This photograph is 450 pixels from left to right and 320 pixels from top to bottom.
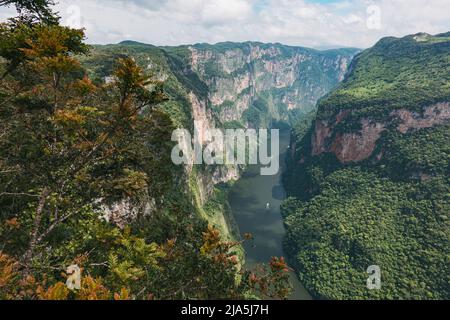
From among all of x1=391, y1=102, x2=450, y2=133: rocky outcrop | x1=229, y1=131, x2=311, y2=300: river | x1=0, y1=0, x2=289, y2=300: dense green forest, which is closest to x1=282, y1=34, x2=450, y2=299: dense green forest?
x1=391, y1=102, x2=450, y2=133: rocky outcrop

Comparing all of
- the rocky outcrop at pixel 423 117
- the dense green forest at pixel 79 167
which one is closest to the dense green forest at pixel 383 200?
the rocky outcrop at pixel 423 117

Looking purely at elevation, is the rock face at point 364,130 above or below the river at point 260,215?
above

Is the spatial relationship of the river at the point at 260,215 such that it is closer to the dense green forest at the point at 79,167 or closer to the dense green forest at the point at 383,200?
the dense green forest at the point at 383,200

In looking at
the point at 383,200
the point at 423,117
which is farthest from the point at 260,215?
the point at 423,117

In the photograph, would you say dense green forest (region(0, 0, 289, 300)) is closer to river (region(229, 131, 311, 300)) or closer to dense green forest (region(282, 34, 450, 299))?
river (region(229, 131, 311, 300))

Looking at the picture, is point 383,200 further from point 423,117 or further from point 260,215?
point 260,215

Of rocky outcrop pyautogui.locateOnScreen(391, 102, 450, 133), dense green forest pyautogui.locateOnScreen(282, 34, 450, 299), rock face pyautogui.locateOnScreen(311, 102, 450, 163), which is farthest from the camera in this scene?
rock face pyautogui.locateOnScreen(311, 102, 450, 163)
